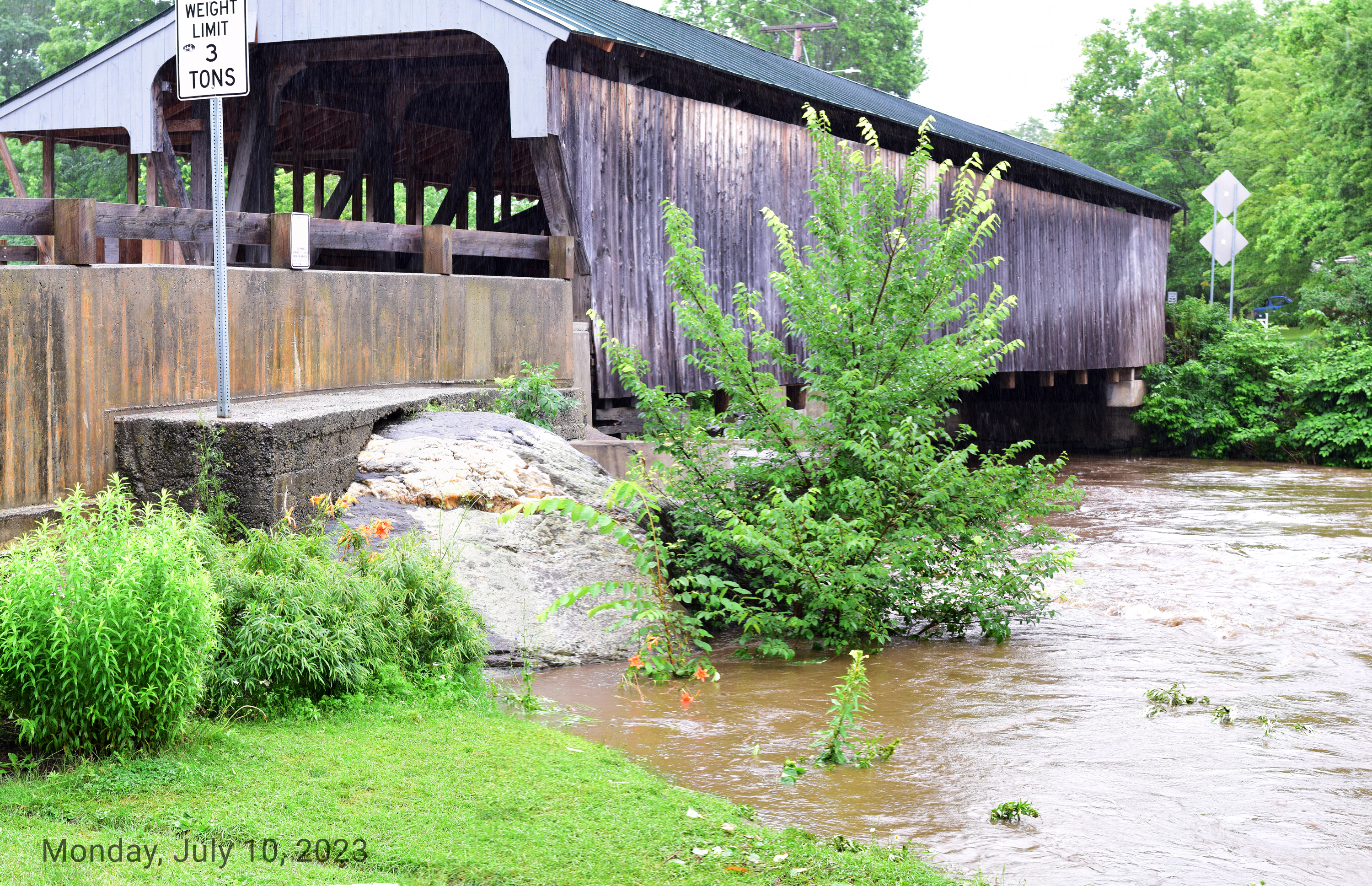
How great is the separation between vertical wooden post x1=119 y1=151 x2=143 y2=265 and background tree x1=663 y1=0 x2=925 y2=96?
35246mm

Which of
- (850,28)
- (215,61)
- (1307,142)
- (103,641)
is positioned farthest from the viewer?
(850,28)

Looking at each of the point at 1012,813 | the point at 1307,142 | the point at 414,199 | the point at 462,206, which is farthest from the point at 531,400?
the point at 1307,142

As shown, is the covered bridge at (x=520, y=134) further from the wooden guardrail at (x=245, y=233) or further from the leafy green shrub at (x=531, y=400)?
the leafy green shrub at (x=531, y=400)

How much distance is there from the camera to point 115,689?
4090mm

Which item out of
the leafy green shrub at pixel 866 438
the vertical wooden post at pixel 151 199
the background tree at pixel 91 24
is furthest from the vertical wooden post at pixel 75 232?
the background tree at pixel 91 24

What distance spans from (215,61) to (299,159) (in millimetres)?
13031

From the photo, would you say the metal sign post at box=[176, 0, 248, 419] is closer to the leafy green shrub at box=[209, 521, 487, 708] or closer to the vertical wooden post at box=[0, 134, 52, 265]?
the leafy green shrub at box=[209, 521, 487, 708]

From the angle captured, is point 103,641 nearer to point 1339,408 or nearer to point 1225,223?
point 1339,408

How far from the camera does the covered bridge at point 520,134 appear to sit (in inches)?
437

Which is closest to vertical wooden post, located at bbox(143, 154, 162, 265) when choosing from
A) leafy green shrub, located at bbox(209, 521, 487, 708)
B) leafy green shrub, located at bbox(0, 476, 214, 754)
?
leafy green shrub, located at bbox(209, 521, 487, 708)

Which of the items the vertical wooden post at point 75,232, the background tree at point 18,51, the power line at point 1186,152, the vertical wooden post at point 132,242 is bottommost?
the vertical wooden post at point 75,232

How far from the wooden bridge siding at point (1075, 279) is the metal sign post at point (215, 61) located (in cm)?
1331

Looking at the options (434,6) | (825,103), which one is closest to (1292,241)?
(825,103)

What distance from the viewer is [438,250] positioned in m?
9.57
